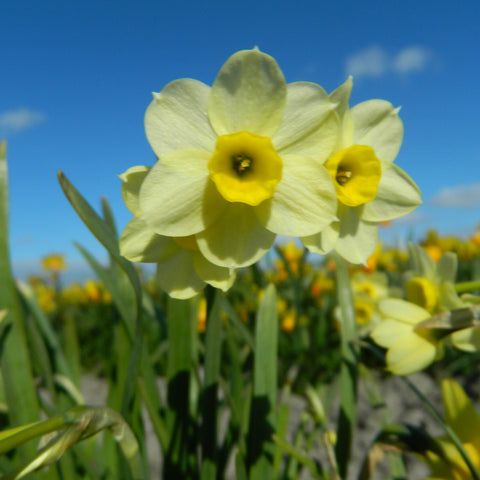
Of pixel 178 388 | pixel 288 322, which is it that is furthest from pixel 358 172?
pixel 288 322

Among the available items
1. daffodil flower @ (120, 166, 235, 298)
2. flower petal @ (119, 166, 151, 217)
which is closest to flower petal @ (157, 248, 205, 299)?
daffodil flower @ (120, 166, 235, 298)

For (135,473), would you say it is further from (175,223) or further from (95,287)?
(95,287)

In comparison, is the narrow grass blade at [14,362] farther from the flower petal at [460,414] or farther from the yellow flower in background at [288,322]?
the yellow flower in background at [288,322]

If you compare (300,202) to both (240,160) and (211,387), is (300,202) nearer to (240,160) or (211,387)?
(240,160)

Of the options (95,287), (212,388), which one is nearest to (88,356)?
(95,287)

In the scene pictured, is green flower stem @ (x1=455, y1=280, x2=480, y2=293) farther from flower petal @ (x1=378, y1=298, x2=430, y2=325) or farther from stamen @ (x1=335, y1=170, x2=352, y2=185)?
stamen @ (x1=335, y1=170, x2=352, y2=185)

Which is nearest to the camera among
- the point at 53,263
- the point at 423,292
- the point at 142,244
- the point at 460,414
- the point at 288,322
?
the point at 142,244

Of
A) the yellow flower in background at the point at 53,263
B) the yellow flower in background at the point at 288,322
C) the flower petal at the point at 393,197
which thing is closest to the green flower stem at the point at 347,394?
the flower petal at the point at 393,197
